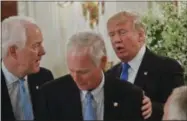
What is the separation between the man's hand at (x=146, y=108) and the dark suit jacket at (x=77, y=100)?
Answer: 1cm

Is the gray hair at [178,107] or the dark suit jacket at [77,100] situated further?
the dark suit jacket at [77,100]

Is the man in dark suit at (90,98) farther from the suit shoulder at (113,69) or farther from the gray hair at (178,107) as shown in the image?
the gray hair at (178,107)

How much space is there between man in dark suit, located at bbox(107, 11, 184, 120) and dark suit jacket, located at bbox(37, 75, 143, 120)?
30 millimetres

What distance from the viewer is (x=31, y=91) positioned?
1421 millimetres

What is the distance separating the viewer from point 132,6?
1423mm

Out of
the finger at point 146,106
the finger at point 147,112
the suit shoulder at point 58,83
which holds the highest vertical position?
the suit shoulder at point 58,83

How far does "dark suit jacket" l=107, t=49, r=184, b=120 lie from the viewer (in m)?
1.41

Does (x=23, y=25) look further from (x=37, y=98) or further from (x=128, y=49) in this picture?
(x=128, y=49)

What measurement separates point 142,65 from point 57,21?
32cm

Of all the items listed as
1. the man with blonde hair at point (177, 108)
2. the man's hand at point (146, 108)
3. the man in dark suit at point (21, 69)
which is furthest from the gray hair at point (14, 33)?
the man with blonde hair at point (177, 108)

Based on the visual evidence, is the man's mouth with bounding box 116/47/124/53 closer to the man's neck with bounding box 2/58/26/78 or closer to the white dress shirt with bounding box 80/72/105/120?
the white dress shirt with bounding box 80/72/105/120

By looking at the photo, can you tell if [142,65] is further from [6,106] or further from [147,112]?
[6,106]

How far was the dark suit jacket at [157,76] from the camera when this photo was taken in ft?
4.61

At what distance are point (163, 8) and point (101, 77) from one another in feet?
1.06
